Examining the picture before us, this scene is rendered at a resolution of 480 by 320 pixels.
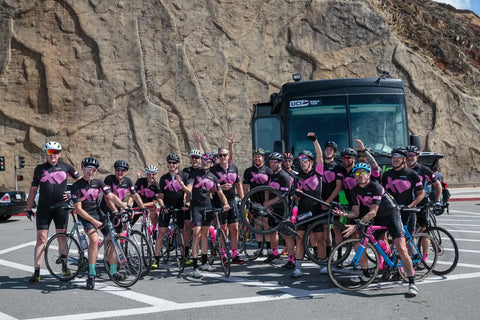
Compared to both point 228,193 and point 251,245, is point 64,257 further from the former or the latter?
point 251,245

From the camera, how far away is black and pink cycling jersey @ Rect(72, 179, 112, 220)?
7.48 meters

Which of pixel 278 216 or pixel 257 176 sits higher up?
pixel 257 176

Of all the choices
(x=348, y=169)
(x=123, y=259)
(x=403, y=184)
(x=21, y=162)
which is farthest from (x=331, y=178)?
(x=21, y=162)

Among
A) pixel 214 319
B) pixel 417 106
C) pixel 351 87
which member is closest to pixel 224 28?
pixel 417 106

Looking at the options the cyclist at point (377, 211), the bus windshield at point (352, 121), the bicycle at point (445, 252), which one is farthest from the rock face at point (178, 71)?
the cyclist at point (377, 211)

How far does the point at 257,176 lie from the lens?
30.6 feet

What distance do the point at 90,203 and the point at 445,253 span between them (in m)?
5.43

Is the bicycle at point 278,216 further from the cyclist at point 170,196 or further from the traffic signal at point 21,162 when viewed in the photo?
the traffic signal at point 21,162

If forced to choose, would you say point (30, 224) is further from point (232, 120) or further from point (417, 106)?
point (417, 106)

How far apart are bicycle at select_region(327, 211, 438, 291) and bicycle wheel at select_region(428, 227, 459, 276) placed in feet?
0.61

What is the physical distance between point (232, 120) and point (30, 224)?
15.8 meters

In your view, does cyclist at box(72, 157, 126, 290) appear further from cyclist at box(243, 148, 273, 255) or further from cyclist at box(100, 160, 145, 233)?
cyclist at box(243, 148, 273, 255)

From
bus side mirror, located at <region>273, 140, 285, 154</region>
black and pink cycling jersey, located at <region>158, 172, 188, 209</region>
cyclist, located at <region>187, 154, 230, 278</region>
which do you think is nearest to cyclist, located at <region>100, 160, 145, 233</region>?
black and pink cycling jersey, located at <region>158, 172, 188, 209</region>

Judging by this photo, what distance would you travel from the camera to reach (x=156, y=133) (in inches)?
1144
